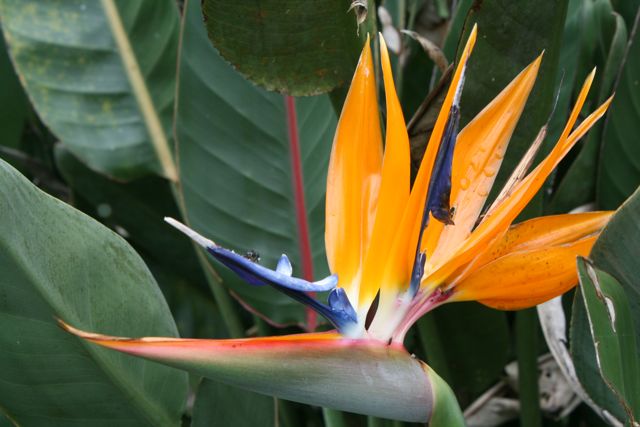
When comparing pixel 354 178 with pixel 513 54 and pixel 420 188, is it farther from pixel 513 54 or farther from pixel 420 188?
pixel 513 54

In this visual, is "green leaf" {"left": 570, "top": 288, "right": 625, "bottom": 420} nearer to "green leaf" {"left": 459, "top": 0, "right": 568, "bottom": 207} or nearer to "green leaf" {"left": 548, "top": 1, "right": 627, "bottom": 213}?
"green leaf" {"left": 459, "top": 0, "right": 568, "bottom": 207}

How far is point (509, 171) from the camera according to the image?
0.70 metres

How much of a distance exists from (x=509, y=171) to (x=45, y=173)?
78 cm

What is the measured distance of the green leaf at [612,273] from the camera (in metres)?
0.55

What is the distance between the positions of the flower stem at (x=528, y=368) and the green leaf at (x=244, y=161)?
0.23 meters

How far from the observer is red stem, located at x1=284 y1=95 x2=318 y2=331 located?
2.94 ft

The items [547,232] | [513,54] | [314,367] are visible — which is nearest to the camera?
[314,367]

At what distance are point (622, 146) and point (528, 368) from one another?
0.83 ft

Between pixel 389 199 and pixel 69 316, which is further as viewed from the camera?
pixel 69 316

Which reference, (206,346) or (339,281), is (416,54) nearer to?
(339,281)

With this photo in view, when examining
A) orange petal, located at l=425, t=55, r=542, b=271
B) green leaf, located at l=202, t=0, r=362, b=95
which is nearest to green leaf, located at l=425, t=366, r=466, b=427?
orange petal, located at l=425, t=55, r=542, b=271

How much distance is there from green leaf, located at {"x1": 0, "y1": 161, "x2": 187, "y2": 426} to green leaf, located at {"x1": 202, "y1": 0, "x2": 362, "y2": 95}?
17 cm

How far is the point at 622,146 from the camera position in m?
0.86

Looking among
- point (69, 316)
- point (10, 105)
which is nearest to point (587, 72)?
point (69, 316)
